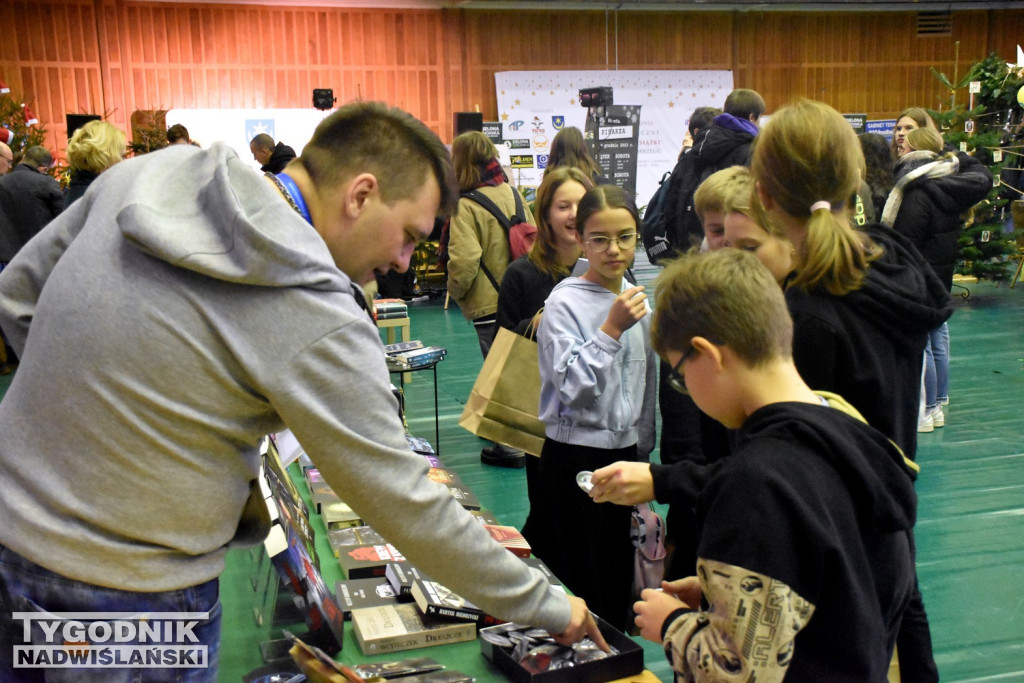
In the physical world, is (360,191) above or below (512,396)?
above

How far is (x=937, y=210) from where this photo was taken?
221 inches

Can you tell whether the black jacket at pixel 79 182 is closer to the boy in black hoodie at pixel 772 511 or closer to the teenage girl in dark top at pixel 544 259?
the teenage girl in dark top at pixel 544 259

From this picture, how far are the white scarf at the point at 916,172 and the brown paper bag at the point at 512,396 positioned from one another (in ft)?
10.7

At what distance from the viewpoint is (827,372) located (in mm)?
1712

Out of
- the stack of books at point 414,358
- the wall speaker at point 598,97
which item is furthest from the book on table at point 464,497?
the wall speaker at point 598,97

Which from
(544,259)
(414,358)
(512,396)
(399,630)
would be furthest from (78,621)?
(414,358)

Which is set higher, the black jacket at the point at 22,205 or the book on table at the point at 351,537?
the black jacket at the point at 22,205

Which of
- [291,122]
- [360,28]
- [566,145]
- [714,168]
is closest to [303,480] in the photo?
[566,145]

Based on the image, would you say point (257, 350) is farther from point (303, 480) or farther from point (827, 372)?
point (303, 480)

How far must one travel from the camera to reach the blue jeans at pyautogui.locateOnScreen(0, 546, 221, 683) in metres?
1.18

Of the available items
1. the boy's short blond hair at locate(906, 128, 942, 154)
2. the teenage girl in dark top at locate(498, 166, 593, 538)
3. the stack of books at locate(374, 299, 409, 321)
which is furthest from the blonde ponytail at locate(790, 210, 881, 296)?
the boy's short blond hair at locate(906, 128, 942, 154)

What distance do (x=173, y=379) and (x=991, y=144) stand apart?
10079 millimetres

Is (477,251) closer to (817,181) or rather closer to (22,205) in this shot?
(817,181)

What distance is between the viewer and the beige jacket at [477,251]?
467 centimetres
